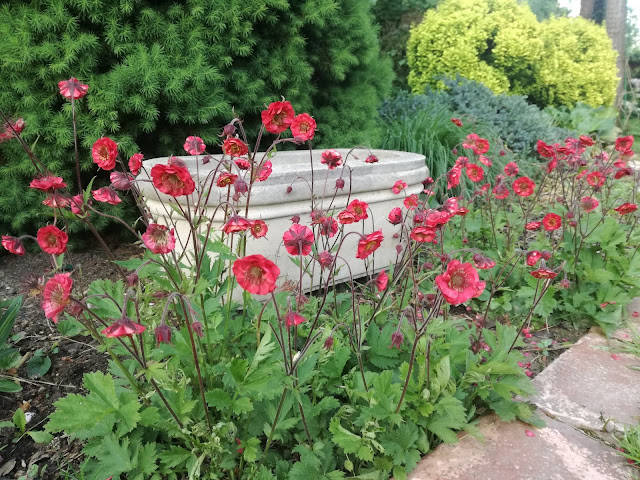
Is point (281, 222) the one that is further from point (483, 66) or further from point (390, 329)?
point (483, 66)

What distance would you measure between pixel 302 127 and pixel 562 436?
1.40 m

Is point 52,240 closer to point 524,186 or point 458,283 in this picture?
point 458,283

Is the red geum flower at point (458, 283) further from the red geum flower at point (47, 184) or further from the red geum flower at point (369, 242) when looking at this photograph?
the red geum flower at point (47, 184)

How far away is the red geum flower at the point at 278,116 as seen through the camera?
1.57 meters

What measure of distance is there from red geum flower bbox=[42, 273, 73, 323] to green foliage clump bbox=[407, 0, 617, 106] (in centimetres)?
592

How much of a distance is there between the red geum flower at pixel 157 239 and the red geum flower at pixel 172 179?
0.34 ft

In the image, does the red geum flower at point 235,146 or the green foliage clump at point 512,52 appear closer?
the red geum flower at point 235,146

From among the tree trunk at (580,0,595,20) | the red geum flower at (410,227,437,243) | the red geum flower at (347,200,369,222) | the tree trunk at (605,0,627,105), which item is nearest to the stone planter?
the red geum flower at (347,200,369,222)

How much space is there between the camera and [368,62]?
3.88m

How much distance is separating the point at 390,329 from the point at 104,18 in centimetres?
250

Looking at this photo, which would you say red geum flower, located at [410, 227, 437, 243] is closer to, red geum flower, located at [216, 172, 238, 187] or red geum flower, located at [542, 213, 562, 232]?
red geum flower, located at [216, 172, 238, 187]

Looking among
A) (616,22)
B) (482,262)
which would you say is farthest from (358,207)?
(616,22)

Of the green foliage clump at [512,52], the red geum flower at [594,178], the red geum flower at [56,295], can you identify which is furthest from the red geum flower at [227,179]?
the green foliage clump at [512,52]

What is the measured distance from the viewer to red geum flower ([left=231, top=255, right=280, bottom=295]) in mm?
1126
